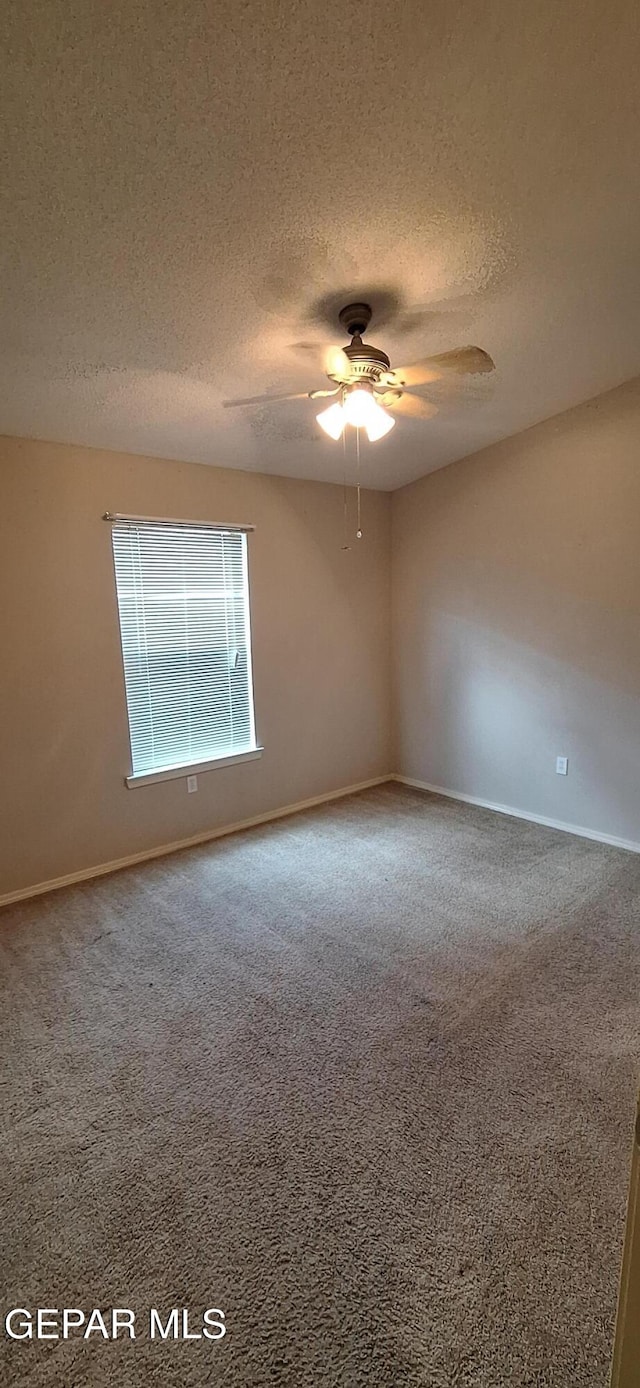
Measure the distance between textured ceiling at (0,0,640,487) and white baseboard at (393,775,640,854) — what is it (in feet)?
8.67

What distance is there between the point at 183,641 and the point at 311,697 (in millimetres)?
1070

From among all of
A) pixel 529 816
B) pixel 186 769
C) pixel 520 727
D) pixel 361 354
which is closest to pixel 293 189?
pixel 361 354

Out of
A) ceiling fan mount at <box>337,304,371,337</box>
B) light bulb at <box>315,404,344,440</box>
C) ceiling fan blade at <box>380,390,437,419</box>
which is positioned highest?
ceiling fan mount at <box>337,304,371,337</box>

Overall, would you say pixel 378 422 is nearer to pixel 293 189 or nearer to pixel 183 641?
pixel 293 189

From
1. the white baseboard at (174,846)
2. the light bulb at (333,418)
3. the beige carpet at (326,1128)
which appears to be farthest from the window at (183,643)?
the light bulb at (333,418)

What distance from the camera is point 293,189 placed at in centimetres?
158

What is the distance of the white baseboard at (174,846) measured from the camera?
9.75 ft

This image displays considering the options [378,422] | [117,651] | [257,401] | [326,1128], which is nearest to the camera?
[326,1128]

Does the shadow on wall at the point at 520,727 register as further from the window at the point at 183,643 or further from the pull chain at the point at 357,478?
the window at the point at 183,643

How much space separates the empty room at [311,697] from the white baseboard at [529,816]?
5 cm

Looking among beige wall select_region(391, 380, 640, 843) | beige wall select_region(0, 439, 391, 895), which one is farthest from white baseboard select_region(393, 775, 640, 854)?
beige wall select_region(0, 439, 391, 895)

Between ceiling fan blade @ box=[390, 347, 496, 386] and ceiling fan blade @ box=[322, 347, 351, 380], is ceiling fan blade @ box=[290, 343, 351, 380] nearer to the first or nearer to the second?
ceiling fan blade @ box=[322, 347, 351, 380]

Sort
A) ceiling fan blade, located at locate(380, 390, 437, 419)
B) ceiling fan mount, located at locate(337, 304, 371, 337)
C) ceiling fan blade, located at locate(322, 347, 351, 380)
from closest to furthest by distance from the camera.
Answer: ceiling fan blade, located at locate(322, 347, 351, 380)
ceiling fan mount, located at locate(337, 304, 371, 337)
ceiling fan blade, located at locate(380, 390, 437, 419)

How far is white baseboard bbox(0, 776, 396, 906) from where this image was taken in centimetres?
297
